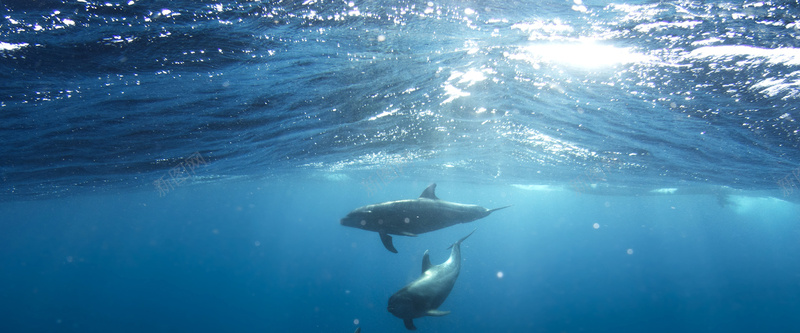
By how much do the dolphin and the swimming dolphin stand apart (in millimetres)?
916

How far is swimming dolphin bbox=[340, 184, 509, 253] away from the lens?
6.47 metres

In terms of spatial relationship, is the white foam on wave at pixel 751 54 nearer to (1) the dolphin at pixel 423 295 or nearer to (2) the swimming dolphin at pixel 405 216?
(2) the swimming dolphin at pixel 405 216

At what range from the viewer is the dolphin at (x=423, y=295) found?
6.53 metres

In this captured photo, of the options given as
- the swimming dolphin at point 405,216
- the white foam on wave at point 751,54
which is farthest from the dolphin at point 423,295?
the white foam on wave at point 751,54

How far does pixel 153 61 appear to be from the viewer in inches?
302

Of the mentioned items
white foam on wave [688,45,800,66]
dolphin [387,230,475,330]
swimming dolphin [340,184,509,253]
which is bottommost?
dolphin [387,230,475,330]

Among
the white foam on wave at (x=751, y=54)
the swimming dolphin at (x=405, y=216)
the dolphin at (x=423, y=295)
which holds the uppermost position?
the white foam on wave at (x=751, y=54)

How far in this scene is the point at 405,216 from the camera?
655 centimetres

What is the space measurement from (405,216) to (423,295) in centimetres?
163

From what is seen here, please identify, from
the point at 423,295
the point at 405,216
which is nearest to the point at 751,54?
the point at 405,216

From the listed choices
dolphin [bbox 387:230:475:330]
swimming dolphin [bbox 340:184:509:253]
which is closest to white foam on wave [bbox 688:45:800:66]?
swimming dolphin [bbox 340:184:509:253]

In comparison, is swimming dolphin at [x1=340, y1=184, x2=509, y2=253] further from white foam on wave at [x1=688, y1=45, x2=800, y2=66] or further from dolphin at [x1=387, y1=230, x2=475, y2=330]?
white foam on wave at [x1=688, y1=45, x2=800, y2=66]

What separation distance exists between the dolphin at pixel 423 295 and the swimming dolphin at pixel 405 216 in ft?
3.01

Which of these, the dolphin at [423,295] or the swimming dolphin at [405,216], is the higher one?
the swimming dolphin at [405,216]
